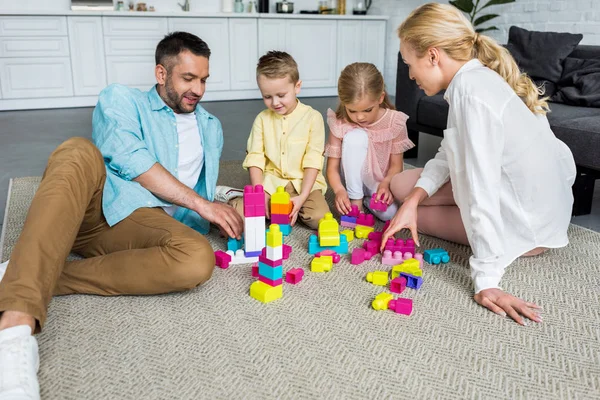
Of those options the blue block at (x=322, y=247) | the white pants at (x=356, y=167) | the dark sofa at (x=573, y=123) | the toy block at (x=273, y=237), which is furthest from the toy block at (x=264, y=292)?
the dark sofa at (x=573, y=123)

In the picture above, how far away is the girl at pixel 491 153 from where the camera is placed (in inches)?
57.0

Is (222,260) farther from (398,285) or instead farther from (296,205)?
(398,285)

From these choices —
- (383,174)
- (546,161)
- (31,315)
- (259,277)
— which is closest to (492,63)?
(546,161)

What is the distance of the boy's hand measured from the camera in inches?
78.3

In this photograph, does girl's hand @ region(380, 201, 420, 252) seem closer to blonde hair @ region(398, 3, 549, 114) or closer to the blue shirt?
blonde hair @ region(398, 3, 549, 114)

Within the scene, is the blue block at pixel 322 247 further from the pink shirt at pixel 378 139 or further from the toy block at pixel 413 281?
the pink shirt at pixel 378 139

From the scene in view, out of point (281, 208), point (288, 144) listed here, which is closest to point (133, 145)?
point (281, 208)

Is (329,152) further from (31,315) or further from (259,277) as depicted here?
(31,315)

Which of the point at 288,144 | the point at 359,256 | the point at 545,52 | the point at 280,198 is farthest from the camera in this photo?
the point at 545,52

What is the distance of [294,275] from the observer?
5.22ft

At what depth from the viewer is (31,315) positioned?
1.14 metres

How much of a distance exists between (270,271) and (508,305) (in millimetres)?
645

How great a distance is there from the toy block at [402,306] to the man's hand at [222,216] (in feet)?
1.78

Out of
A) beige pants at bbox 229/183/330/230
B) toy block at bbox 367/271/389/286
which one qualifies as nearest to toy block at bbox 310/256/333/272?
toy block at bbox 367/271/389/286
